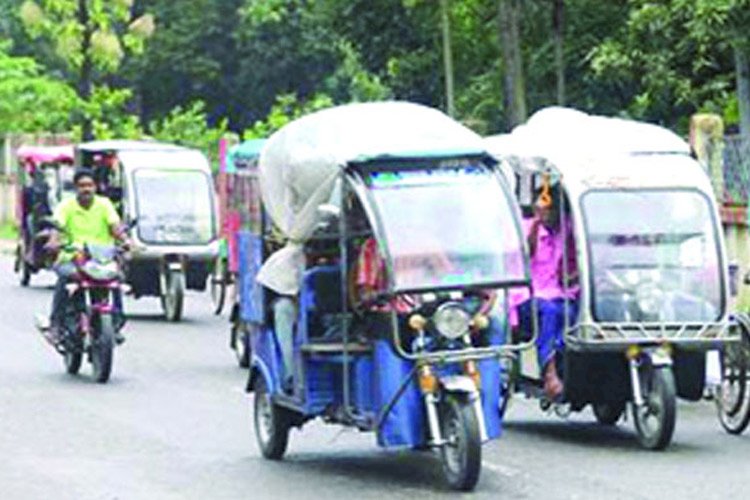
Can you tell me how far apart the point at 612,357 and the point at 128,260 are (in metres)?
14.5

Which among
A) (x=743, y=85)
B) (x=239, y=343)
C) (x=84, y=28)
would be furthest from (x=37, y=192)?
(x=84, y=28)

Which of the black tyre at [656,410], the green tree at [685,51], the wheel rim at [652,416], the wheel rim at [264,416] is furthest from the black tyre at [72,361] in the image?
the green tree at [685,51]

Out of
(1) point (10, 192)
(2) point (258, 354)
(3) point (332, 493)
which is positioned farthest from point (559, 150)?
(1) point (10, 192)

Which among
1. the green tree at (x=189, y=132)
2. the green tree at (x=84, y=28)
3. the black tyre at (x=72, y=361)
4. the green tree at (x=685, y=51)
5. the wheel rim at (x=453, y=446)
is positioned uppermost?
the green tree at (x=84, y=28)

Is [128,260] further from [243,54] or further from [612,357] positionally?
[243,54]

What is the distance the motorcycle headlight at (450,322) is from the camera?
1500 cm

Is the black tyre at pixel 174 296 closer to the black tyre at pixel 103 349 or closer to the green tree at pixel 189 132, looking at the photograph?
the black tyre at pixel 103 349

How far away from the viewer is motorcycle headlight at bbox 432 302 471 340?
1500 centimetres

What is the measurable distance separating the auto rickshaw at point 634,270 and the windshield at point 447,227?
2148 millimetres

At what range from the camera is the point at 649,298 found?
695 inches

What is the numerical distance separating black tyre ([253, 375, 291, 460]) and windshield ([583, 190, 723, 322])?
7.75ft

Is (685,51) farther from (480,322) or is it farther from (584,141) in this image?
(480,322)

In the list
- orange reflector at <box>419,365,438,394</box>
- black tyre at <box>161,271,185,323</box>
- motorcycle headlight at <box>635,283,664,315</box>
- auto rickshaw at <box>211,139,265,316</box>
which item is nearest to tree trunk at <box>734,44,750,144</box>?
black tyre at <box>161,271,185,323</box>

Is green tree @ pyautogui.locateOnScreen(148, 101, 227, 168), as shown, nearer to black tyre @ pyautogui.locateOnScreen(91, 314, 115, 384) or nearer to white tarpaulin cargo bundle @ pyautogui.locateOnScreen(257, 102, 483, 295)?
black tyre @ pyautogui.locateOnScreen(91, 314, 115, 384)
